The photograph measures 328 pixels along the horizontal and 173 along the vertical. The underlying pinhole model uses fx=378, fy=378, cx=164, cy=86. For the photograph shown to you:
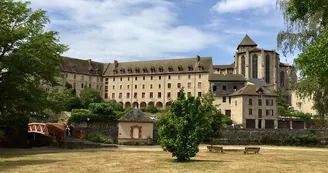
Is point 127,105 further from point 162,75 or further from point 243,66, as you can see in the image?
point 243,66

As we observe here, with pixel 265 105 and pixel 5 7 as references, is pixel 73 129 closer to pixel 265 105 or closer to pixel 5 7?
pixel 5 7

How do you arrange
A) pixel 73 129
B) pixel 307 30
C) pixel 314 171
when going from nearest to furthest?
pixel 314 171, pixel 307 30, pixel 73 129

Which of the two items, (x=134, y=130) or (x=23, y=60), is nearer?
(x=23, y=60)

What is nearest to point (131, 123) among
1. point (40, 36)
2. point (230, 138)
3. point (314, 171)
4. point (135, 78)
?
point (230, 138)

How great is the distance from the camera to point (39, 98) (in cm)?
3034

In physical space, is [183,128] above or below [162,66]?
below

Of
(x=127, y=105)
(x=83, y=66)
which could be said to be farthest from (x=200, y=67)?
(x=83, y=66)

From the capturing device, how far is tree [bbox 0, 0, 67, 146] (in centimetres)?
2845

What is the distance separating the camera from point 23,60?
2819 cm

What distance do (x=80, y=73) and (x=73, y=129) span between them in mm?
60416

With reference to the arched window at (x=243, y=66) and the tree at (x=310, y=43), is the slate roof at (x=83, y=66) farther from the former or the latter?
the tree at (x=310, y=43)

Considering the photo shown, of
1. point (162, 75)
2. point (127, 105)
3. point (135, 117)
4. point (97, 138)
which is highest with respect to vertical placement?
point (162, 75)

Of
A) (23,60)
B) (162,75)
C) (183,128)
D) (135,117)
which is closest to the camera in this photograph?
(183,128)

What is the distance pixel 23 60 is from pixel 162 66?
7203 cm
